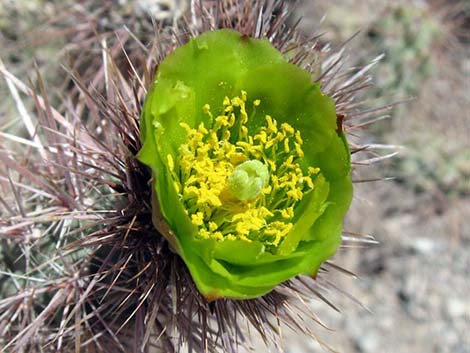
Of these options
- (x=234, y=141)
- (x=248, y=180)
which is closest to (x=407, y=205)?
(x=234, y=141)

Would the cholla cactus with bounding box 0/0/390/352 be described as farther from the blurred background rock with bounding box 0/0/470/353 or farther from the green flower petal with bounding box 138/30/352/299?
the blurred background rock with bounding box 0/0/470/353

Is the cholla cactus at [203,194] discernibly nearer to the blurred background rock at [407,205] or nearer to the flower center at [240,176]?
the flower center at [240,176]

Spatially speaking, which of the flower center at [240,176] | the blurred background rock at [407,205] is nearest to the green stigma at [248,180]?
the flower center at [240,176]

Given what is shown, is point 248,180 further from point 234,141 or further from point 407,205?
point 407,205

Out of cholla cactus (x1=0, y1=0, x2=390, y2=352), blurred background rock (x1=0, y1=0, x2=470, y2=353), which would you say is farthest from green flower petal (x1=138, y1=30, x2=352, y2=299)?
blurred background rock (x1=0, y1=0, x2=470, y2=353)

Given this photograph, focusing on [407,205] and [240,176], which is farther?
[407,205]
